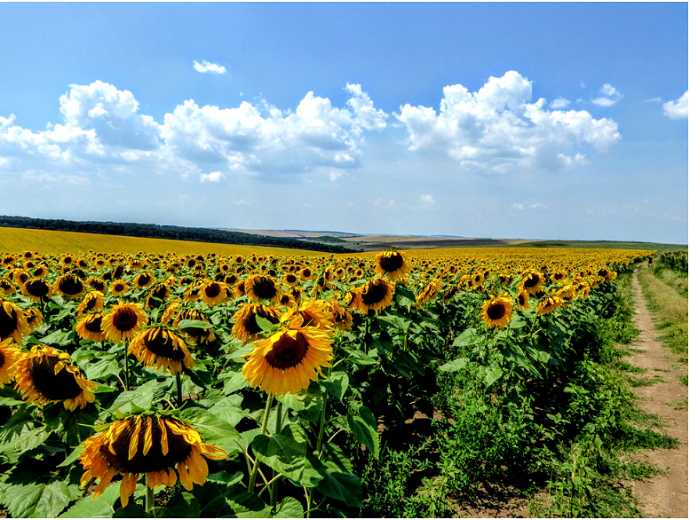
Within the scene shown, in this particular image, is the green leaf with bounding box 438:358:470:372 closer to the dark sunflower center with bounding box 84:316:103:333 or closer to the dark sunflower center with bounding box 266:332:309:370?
the dark sunflower center with bounding box 266:332:309:370

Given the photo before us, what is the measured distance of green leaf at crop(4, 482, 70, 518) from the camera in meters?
2.31

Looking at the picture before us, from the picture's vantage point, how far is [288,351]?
1.82 m

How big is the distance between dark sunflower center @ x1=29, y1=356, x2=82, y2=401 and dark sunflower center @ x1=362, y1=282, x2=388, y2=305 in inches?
88.6

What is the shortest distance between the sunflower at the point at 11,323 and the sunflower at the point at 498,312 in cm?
484

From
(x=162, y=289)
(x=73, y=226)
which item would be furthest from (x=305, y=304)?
(x=73, y=226)

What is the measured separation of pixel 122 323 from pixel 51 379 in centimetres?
97

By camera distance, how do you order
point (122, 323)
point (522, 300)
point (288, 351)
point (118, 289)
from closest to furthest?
point (288, 351)
point (122, 323)
point (522, 300)
point (118, 289)

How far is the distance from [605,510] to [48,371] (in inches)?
185

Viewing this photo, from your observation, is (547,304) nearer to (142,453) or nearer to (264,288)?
(264,288)

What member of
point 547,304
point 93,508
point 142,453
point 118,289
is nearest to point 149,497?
point 142,453

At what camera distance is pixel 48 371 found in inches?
85.3

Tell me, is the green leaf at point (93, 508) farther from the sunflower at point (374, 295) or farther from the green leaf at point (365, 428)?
the sunflower at point (374, 295)

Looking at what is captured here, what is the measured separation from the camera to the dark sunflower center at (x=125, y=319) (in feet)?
10.2

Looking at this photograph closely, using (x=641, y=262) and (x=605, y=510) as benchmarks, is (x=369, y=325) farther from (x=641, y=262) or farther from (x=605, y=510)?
(x=641, y=262)
